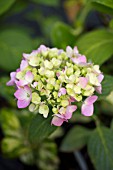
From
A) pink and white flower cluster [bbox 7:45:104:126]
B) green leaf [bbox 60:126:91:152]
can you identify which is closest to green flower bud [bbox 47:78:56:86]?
pink and white flower cluster [bbox 7:45:104:126]

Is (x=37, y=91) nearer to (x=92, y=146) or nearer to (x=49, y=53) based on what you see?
(x=49, y=53)

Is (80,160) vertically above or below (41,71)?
below

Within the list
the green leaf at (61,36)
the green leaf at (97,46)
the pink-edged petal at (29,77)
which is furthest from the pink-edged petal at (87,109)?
the green leaf at (61,36)

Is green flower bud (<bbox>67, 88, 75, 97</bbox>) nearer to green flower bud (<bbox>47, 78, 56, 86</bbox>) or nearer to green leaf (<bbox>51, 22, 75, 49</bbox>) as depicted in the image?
green flower bud (<bbox>47, 78, 56, 86</bbox>)

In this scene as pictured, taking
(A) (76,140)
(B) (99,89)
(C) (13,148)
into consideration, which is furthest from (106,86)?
(C) (13,148)

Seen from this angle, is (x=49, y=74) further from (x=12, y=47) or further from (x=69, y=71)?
(x=12, y=47)

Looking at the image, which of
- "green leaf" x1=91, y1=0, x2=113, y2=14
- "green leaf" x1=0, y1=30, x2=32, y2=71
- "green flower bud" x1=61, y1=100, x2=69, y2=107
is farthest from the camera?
"green leaf" x1=0, y1=30, x2=32, y2=71

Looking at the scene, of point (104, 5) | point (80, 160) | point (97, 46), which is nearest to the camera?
point (104, 5)
